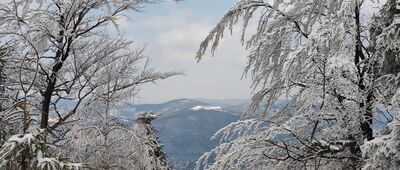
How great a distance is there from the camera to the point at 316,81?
4.98 metres

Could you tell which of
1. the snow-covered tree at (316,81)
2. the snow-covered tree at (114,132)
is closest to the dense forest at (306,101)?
the snow-covered tree at (316,81)

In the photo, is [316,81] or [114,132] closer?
[316,81]

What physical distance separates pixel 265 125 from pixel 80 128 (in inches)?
207

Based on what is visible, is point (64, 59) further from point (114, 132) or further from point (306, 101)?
point (306, 101)

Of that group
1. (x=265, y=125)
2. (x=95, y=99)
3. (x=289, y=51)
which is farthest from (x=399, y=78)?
(x=95, y=99)

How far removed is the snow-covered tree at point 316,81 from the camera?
4367 millimetres

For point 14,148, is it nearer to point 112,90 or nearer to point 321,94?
point 321,94

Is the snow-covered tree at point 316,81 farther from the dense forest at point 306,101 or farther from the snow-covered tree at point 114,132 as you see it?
the snow-covered tree at point 114,132

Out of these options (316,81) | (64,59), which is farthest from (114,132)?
(316,81)

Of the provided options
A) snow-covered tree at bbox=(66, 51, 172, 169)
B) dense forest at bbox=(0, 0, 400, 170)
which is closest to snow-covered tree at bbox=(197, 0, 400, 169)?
dense forest at bbox=(0, 0, 400, 170)

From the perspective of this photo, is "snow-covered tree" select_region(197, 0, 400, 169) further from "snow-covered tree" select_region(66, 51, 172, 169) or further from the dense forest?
"snow-covered tree" select_region(66, 51, 172, 169)

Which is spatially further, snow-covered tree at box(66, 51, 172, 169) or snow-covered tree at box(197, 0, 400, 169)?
snow-covered tree at box(66, 51, 172, 169)

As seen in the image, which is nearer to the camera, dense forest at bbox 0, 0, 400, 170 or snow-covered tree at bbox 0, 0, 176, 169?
dense forest at bbox 0, 0, 400, 170

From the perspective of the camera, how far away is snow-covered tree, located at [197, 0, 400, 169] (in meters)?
4.37
